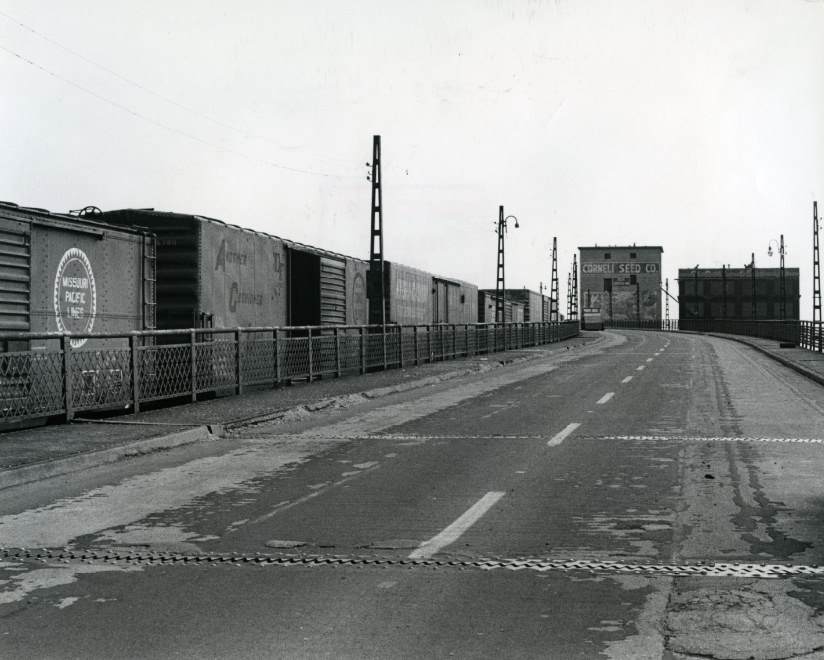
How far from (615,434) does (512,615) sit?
792 centimetres

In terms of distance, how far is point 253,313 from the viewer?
2145cm

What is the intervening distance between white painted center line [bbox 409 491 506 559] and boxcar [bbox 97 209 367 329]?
1193 centimetres

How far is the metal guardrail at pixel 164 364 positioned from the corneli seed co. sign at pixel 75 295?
15.5 inches

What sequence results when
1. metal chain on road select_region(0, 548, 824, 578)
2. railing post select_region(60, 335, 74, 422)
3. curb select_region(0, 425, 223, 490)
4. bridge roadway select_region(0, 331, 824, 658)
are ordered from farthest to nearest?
railing post select_region(60, 335, 74, 422), curb select_region(0, 425, 223, 490), metal chain on road select_region(0, 548, 824, 578), bridge roadway select_region(0, 331, 824, 658)

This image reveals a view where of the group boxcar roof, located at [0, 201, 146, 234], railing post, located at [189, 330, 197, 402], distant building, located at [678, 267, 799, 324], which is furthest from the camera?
distant building, located at [678, 267, 799, 324]

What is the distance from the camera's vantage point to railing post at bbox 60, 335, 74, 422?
12.8 meters

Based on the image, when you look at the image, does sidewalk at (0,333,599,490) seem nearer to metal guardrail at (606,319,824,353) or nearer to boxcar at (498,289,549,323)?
metal guardrail at (606,319,824,353)

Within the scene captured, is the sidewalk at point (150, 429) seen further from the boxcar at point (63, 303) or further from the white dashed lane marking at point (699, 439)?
the white dashed lane marking at point (699, 439)

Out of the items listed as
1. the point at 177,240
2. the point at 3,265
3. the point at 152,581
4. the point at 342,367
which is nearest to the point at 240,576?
the point at 152,581

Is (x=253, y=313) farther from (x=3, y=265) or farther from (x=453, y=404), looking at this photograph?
(x=3, y=265)

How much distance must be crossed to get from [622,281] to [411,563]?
141513mm

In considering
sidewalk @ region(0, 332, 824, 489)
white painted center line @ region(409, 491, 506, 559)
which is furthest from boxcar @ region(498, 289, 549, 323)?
white painted center line @ region(409, 491, 506, 559)

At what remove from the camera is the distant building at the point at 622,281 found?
463ft

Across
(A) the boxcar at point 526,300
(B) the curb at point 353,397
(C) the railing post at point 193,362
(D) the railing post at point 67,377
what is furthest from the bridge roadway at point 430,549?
(A) the boxcar at point 526,300
